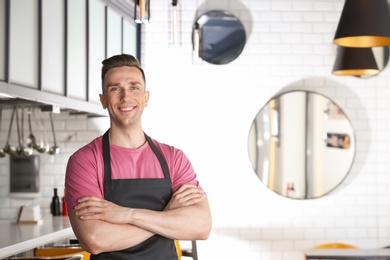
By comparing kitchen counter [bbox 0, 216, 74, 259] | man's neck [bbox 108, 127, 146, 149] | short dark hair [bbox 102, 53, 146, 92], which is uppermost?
short dark hair [bbox 102, 53, 146, 92]

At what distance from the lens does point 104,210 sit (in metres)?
2.55

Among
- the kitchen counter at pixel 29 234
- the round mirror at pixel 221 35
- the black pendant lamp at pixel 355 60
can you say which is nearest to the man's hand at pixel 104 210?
the kitchen counter at pixel 29 234

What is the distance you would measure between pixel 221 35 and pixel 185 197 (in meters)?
4.76

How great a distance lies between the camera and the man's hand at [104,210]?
254cm

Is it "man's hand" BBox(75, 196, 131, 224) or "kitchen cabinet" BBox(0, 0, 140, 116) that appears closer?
"man's hand" BBox(75, 196, 131, 224)

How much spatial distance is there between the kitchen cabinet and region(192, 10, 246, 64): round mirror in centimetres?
69

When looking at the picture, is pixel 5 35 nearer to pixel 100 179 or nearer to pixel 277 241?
pixel 100 179

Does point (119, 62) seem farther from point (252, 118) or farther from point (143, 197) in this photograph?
point (252, 118)

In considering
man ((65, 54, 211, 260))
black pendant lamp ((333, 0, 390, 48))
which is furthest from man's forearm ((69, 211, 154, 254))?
black pendant lamp ((333, 0, 390, 48))

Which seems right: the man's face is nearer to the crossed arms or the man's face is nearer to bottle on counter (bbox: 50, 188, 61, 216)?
the crossed arms

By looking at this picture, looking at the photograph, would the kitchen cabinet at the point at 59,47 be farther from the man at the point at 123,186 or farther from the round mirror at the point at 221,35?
the man at the point at 123,186

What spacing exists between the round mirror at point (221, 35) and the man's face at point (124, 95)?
4.70 meters

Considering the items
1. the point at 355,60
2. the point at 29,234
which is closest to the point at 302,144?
the point at 355,60

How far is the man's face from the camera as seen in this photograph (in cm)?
252
